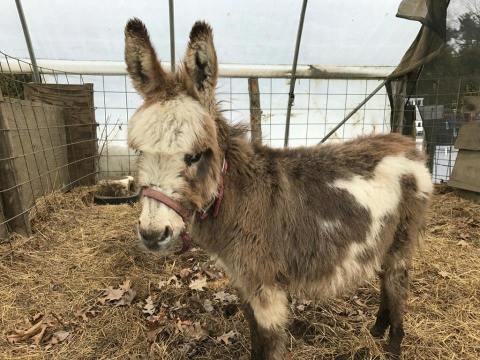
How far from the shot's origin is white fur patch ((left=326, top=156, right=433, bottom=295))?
7.11ft

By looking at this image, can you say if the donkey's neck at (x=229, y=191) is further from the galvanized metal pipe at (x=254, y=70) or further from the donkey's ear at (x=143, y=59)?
the galvanized metal pipe at (x=254, y=70)

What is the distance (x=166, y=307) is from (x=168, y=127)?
1.93m

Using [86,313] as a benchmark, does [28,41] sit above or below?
above

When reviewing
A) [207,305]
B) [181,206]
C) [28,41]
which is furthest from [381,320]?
[28,41]

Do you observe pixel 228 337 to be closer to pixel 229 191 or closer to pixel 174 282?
pixel 174 282

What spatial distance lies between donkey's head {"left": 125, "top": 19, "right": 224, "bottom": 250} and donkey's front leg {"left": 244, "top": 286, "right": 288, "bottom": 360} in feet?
1.97

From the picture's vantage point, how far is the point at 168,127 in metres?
1.61

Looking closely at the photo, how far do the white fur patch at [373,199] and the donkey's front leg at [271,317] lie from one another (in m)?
0.36

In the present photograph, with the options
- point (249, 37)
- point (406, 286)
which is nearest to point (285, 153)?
point (406, 286)

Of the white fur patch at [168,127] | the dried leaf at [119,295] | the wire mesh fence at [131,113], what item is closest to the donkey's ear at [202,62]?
the white fur patch at [168,127]

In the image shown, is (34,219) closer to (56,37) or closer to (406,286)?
(56,37)

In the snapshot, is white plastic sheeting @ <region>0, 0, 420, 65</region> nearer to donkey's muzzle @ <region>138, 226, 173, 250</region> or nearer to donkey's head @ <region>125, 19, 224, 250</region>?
donkey's head @ <region>125, 19, 224, 250</region>

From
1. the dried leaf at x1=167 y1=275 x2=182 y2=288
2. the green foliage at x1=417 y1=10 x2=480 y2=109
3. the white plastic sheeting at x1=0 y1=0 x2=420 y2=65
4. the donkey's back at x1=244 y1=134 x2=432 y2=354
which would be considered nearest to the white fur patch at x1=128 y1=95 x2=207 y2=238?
the donkey's back at x1=244 y1=134 x2=432 y2=354

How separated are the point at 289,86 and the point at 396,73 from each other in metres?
1.86
